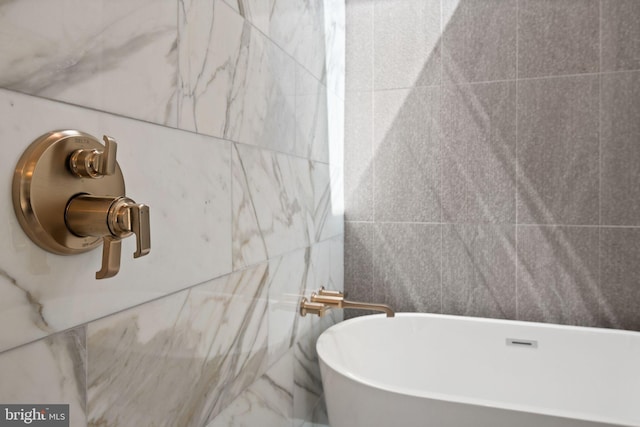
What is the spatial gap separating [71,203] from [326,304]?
45.8 inches

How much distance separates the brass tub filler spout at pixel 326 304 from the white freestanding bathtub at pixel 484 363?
13cm

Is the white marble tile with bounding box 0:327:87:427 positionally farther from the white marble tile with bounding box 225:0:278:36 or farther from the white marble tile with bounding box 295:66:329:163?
the white marble tile with bounding box 295:66:329:163

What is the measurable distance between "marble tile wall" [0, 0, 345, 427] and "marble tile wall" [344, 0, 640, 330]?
61cm

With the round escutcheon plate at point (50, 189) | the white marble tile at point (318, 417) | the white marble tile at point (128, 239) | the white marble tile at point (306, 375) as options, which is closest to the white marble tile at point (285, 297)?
the white marble tile at point (306, 375)

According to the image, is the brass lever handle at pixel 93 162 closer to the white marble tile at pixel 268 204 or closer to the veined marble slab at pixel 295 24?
the white marble tile at pixel 268 204

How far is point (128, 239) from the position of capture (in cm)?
Result: 74

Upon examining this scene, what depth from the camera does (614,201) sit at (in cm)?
183

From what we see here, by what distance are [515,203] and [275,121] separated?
3.91 ft

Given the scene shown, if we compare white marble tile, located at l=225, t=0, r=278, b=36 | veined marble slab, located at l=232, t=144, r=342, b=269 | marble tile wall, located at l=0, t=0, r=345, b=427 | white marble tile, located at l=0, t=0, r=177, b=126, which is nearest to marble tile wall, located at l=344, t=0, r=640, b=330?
veined marble slab, located at l=232, t=144, r=342, b=269

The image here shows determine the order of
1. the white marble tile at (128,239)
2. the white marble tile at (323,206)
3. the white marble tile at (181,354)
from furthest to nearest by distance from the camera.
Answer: the white marble tile at (323,206)
the white marble tile at (181,354)
the white marble tile at (128,239)

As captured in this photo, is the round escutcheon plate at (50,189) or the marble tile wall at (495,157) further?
the marble tile wall at (495,157)

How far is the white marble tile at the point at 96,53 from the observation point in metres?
0.56

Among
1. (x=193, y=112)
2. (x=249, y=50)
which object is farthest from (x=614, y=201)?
(x=193, y=112)

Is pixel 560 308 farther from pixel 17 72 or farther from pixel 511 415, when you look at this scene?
pixel 17 72
